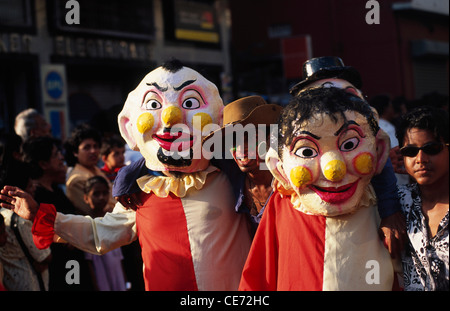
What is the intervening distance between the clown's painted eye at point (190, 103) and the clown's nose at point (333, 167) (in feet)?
3.53

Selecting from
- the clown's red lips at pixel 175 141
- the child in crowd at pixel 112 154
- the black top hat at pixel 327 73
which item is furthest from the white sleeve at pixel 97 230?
the child in crowd at pixel 112 154

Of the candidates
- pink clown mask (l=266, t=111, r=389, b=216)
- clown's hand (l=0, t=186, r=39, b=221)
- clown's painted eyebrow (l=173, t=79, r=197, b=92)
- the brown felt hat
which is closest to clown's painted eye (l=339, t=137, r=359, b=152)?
pink clown mask (l=266, t=111, r=389, b=216)

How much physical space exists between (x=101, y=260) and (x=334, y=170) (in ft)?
11.1

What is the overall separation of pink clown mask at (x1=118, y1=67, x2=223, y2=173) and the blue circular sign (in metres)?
8.55

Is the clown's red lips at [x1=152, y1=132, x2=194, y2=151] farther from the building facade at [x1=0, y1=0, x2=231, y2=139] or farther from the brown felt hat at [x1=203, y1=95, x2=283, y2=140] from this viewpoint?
the building facade at [x1=0, y1=0, x2=231, y2=139]

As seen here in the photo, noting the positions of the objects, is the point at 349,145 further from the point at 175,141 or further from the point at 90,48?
the point at 90,48

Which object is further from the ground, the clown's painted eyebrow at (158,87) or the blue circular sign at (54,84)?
the blue circular sign at (54,84)

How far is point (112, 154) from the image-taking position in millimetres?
6574

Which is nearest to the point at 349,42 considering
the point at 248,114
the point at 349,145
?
the point at 248,114

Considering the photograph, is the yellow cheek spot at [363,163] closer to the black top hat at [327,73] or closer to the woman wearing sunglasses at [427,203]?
the woman wearing sunglasses at [427,203]

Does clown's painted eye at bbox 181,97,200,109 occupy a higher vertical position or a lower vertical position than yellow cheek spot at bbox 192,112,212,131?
higher

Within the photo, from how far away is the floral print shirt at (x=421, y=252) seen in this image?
111 inches

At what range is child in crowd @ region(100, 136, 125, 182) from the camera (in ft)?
21.5

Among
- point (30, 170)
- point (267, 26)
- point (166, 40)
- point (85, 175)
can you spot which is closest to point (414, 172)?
point (30, 170)
